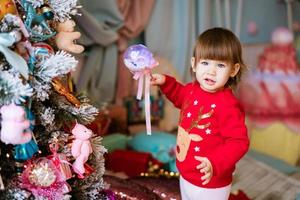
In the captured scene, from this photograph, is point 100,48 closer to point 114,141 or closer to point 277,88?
point 114,141

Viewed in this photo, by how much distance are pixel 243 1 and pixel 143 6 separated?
76 centimetres

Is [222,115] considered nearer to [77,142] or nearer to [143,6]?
[77,142]

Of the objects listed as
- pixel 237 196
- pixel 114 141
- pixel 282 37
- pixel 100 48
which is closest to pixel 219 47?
pixel 237 196

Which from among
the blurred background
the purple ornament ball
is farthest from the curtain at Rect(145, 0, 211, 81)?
the purple ornament ball

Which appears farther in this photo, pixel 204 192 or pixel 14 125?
pixel 204 192

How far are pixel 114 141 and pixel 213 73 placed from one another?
1048 millimetres

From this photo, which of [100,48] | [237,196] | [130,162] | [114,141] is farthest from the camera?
[100,48]

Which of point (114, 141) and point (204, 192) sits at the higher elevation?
point (204, 192)

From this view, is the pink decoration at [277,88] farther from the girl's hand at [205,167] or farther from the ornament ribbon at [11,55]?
the ornament ribbon at [11,55]

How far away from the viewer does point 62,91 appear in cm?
118

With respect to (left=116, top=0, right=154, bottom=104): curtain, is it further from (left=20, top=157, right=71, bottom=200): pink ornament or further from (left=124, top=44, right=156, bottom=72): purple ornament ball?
(left=20, top=157, right=71, bottom=200): pink ornament

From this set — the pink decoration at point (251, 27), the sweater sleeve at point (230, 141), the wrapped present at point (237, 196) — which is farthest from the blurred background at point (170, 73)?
the sweater sleeve at point (230, 141)

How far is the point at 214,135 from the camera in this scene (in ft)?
4.16

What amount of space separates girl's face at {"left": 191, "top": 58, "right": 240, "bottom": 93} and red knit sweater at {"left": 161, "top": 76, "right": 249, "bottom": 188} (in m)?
0.03
